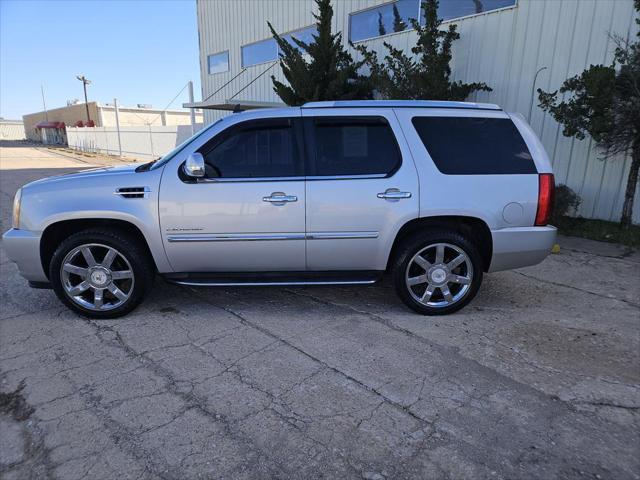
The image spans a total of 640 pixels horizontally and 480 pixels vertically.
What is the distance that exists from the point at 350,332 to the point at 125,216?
219 cm

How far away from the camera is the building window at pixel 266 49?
13.7 metres

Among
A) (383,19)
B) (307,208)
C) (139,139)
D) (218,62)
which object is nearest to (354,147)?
(307,208)

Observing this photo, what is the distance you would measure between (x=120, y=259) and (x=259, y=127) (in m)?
1.76

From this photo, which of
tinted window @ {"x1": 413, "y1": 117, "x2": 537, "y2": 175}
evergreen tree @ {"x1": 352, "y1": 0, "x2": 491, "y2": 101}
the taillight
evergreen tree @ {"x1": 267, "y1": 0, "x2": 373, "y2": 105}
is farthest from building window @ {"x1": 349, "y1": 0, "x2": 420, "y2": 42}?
the taillight

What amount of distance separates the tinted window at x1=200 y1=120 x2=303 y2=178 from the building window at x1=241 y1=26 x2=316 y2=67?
1087 cm

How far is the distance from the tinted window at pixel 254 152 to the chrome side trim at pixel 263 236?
1.71 ft

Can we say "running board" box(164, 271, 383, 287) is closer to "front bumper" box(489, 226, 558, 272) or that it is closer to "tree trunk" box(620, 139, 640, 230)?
"front bumper" box(489, 226, 558, 272)

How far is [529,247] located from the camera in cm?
388

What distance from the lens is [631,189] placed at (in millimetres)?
7059

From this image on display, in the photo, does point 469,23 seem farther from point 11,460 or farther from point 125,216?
point 11,460

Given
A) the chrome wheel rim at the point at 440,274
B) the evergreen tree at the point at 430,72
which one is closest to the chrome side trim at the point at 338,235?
the chrome wheel rim at the point at 440,274

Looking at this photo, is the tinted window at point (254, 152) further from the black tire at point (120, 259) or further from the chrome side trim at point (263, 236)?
the black tire at point (120, 259)

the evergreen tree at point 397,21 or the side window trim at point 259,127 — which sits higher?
the evergreen tree at point 397,21

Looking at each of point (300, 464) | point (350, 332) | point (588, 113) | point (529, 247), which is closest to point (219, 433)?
point (300, 464)
